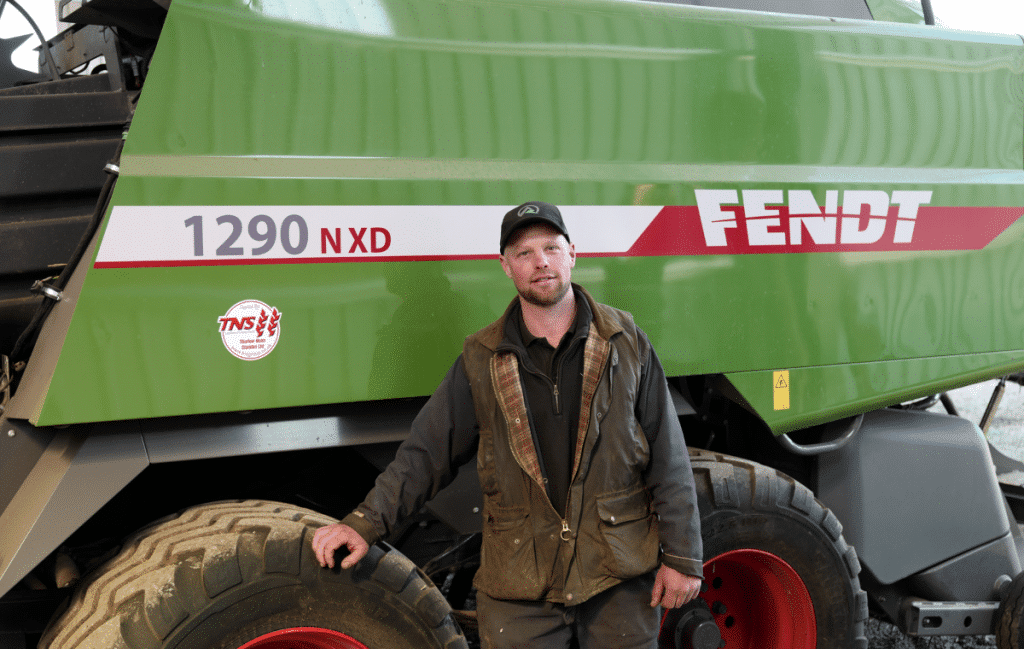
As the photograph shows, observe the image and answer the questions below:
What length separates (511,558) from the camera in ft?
7.33

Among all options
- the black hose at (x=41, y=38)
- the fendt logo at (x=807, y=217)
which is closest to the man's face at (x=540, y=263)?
the fendt logo at (x=807, y=217)

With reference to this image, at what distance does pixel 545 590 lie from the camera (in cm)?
220

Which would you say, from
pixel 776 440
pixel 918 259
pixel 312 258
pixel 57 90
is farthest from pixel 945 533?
pixel 57 90

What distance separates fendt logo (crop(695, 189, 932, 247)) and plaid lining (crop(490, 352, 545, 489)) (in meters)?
0.93

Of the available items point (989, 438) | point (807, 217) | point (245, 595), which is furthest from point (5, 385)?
point (989, 438)

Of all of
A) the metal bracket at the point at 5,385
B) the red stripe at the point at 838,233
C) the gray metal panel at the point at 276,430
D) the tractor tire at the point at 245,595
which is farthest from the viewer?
the red stripe at the point at 838,233

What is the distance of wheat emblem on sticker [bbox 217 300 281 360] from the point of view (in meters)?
2.32

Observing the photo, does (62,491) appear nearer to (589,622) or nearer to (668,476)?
(589,622)

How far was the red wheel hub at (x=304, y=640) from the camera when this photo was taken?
7.49 feet

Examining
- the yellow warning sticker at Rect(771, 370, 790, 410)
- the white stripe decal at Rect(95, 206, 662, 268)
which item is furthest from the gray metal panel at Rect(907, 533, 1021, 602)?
the white stripe decal at Rect(95, 206, 662, 268)

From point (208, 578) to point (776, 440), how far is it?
1961 millimetres

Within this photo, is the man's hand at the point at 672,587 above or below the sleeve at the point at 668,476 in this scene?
below

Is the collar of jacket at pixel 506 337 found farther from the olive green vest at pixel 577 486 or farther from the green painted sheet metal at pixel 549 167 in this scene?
the green painted sheet metal at pixel 549 167

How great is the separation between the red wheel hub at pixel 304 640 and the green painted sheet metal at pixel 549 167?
59 cm
